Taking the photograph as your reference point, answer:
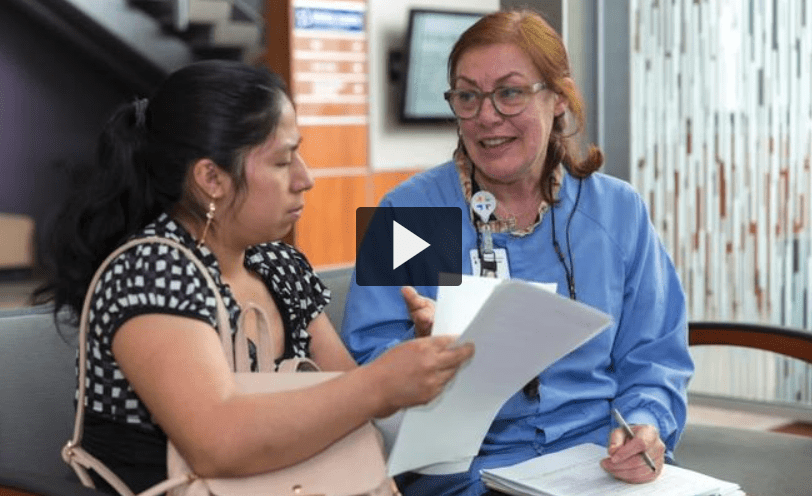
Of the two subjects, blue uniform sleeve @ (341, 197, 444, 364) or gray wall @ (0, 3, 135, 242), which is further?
gray wall @ (0, 3, 135, 242)

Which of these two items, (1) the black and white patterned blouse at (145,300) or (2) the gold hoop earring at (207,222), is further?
(2) the gold hoop earring at (207,222)

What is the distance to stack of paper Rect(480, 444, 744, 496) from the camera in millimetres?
1744

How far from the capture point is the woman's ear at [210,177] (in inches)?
64.5

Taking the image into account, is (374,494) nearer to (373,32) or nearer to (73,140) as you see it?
(373,32)

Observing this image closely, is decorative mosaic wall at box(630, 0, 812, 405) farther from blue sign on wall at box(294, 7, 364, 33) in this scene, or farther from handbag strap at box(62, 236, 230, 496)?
blue sign on wall at box(294, 7, 364, 33)

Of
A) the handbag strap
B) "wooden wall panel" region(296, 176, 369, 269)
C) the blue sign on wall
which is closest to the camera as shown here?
the handbag strap

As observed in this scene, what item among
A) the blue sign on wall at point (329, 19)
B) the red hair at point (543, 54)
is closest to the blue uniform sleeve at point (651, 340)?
the red hair at point (543, 54)

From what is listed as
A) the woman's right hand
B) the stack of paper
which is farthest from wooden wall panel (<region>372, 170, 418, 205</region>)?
the woman's right hand

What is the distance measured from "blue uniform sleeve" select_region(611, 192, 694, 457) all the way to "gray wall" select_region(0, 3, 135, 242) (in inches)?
312

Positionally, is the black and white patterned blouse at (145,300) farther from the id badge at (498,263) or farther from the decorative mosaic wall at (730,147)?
the decorative mosaic wall at (730,147)

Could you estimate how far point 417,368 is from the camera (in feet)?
4.78

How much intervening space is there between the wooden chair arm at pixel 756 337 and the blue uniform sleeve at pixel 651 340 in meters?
0.45
